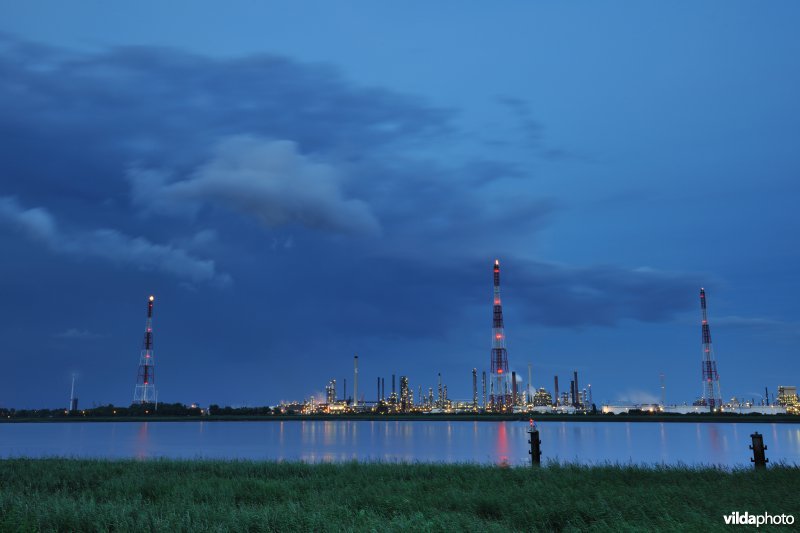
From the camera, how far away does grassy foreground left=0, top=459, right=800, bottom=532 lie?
1686 centimetres

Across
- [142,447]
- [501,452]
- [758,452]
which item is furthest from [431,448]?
[758,452]

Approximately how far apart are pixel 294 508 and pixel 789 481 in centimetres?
1842

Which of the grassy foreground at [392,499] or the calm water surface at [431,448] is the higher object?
the grassy foreground at [392,499]

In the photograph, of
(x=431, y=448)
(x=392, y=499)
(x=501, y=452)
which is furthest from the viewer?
(x=431, y=448)

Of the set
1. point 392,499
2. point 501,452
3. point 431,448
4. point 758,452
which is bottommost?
point 431,448

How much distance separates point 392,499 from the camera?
21.3 m

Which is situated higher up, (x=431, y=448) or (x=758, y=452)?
(x=758, y=452)

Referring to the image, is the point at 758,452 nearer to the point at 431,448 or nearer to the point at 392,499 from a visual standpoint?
the point at 392,499

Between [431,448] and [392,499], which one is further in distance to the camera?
[431,448]

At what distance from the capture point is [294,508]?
18.4m

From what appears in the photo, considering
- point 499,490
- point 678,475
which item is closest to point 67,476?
point 499,490

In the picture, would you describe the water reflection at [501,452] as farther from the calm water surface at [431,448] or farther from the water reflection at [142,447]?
the water reflection at [142,447]

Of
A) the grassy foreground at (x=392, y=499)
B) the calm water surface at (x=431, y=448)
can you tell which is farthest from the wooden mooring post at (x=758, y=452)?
the calm water surface at (x=431, y=448)

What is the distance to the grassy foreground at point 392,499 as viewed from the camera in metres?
16.9
